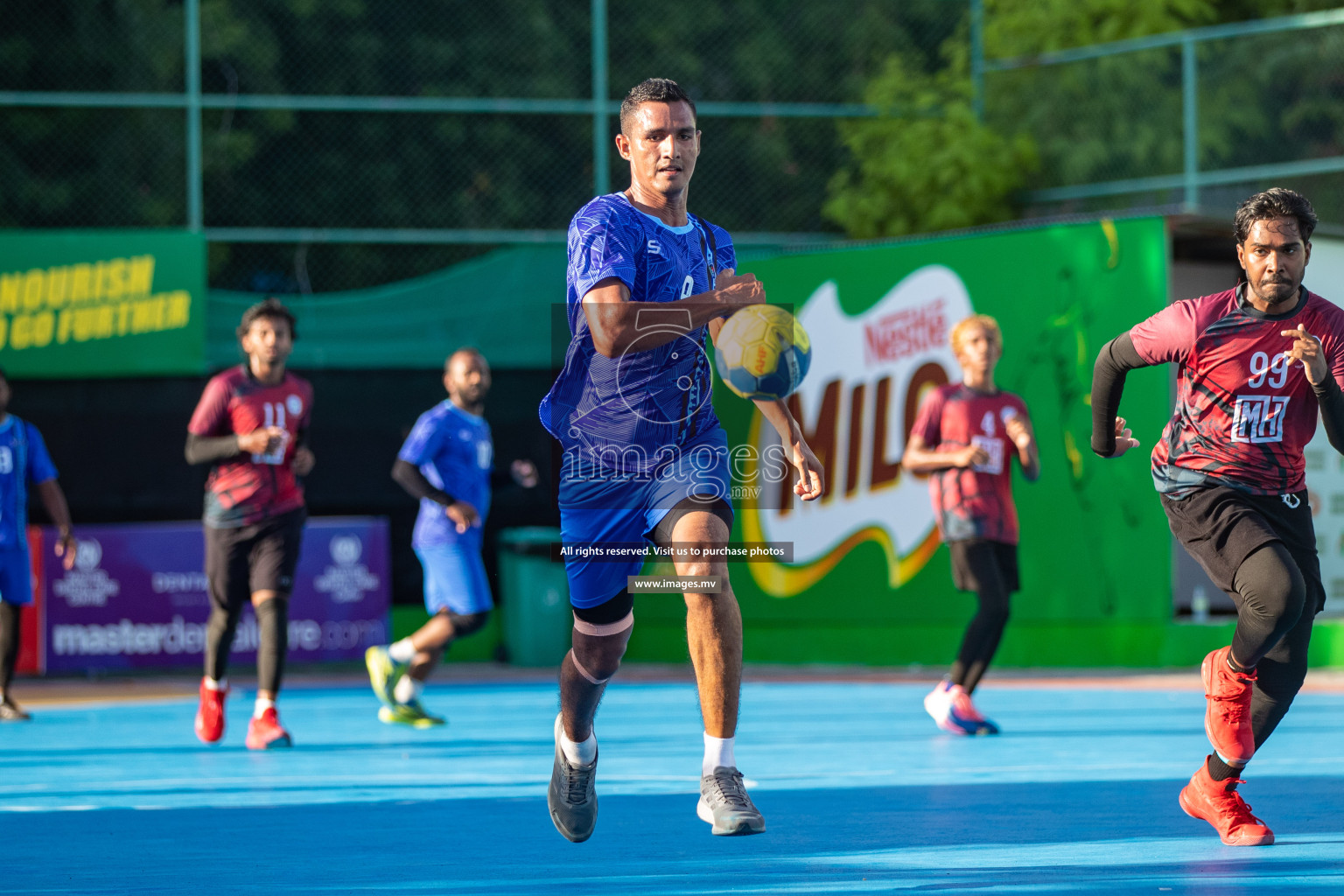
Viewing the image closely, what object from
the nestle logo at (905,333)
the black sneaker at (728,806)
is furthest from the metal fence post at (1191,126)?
the black sneaker at (728,806)

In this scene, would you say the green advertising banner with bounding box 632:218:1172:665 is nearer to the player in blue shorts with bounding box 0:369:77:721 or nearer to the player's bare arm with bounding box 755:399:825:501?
the player in blue shorts with bounding box 0:369:77:721

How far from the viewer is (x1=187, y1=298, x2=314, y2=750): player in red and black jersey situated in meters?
9.12

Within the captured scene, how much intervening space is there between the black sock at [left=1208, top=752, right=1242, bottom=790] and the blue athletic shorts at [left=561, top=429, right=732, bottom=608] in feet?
6.19

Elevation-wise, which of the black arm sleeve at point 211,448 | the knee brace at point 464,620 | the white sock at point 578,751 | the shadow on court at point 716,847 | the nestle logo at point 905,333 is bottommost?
the shadow on court at point 716,847

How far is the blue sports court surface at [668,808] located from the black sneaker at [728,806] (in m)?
0.15

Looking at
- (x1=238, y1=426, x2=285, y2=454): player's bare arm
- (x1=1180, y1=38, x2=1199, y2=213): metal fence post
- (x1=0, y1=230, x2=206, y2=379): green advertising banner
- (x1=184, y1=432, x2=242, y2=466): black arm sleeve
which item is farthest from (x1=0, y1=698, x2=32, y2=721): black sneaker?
(x1=1180, y1=38, x2=1199, y2=213): metal fence post

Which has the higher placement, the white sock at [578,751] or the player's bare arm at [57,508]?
the player's bare arm at [57,508]

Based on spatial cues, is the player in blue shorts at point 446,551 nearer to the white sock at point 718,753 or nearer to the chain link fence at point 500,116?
the white sock at point 718,753

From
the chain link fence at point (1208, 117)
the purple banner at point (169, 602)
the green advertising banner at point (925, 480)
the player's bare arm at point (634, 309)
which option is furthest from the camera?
the chain link fence at point (1208, 117)

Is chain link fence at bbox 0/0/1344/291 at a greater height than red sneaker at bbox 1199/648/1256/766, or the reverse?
chain link fence at bbox 0/0/1344/291

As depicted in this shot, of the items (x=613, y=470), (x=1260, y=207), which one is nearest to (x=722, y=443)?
(x=613, y=470)

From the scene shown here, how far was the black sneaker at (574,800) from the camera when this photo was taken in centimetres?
541

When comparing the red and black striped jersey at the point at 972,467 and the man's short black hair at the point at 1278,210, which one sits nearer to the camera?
the man's short black hair at the point at 1278,210

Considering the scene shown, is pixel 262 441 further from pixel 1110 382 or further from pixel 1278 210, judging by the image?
pixel 1278 210
